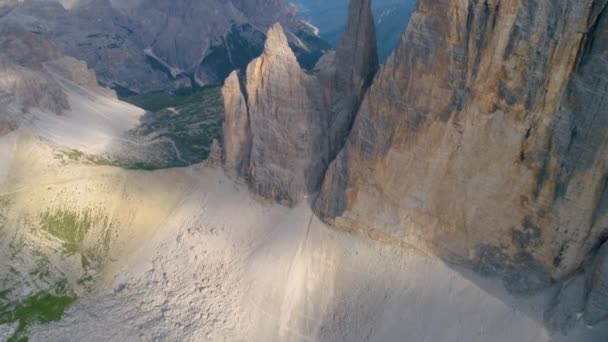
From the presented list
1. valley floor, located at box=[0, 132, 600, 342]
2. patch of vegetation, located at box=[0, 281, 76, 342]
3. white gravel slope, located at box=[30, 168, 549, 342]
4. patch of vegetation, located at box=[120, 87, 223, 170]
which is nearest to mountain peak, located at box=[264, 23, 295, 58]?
valley floor, located at box=[0, 132, 600, 342]

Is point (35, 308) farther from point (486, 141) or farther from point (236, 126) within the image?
point (486, 141)

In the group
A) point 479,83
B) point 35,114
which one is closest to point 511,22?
point 479,83

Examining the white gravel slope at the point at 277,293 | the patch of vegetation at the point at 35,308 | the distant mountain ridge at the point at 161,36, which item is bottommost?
the distant mountain ridge at the point at 161,36

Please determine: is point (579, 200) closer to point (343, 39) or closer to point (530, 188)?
point (530, 188)

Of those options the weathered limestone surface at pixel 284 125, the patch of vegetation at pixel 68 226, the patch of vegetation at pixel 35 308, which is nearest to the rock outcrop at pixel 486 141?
the weathered limestone surface at pixel 284 125

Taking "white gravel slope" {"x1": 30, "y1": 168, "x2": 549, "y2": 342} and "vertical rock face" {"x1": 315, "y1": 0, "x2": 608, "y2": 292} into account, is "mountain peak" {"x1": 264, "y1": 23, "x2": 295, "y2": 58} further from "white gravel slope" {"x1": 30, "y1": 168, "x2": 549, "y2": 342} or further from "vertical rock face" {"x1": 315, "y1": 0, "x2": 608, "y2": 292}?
"white gravel slope" {"x1": 30, "y1": 168, "x2": 549, "y2": 342}

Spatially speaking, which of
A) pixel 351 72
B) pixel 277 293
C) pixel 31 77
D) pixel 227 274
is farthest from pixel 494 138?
pixel 31 77

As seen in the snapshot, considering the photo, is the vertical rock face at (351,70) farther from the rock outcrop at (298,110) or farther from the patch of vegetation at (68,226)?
the patch of vegetation at (68,226)

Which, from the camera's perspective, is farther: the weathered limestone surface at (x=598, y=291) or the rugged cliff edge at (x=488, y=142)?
the weathered limestone surface at (x=598, y=291)
